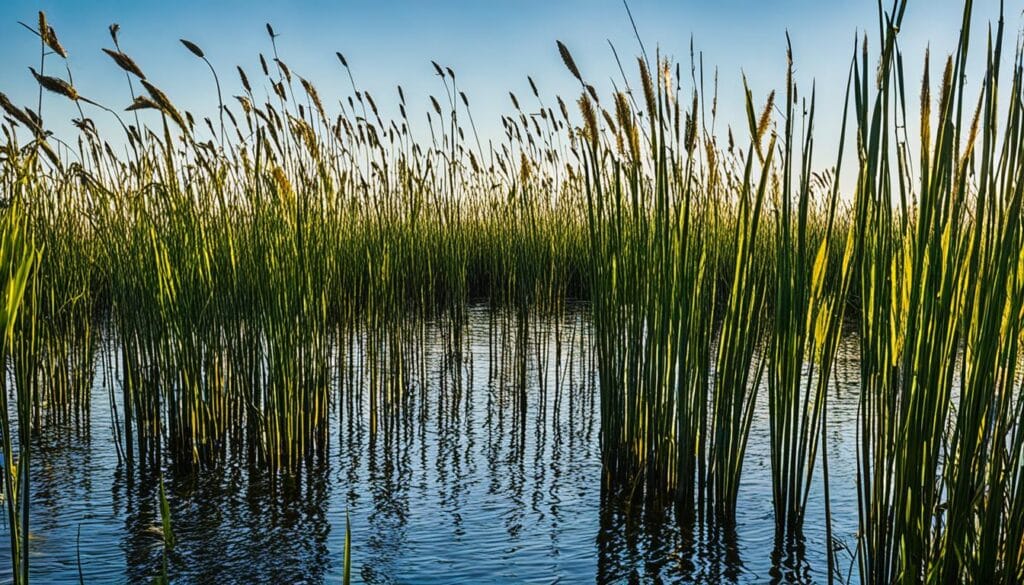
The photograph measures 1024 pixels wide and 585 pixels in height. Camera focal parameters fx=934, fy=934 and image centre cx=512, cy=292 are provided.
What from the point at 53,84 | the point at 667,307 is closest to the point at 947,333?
the point at 667,307

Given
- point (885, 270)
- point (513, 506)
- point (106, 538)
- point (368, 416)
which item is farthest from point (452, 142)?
point (885, 270)

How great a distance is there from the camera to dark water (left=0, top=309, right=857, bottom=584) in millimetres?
2783

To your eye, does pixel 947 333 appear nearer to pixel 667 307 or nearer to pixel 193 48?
pixel 667 307

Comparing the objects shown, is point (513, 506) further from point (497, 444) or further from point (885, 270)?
point (885, 270)

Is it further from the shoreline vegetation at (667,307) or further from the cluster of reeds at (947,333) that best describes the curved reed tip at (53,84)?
the cluster of reeds at (947,333)

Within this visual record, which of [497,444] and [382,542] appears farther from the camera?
[497,444]

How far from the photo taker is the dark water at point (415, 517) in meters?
2.78

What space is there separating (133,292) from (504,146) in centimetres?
272

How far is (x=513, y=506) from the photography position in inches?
132

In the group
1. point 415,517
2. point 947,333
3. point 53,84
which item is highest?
point 53,84

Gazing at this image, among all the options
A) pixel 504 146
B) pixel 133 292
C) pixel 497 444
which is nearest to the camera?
pixel 133 292

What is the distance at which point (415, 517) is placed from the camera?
3.24 meters

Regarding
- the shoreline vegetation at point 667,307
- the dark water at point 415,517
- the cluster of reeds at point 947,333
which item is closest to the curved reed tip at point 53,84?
the shoreline vegetation at point 667,307

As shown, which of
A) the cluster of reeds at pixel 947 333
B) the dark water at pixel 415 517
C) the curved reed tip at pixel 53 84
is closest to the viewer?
the cluster of reeds at pixel 947 333
